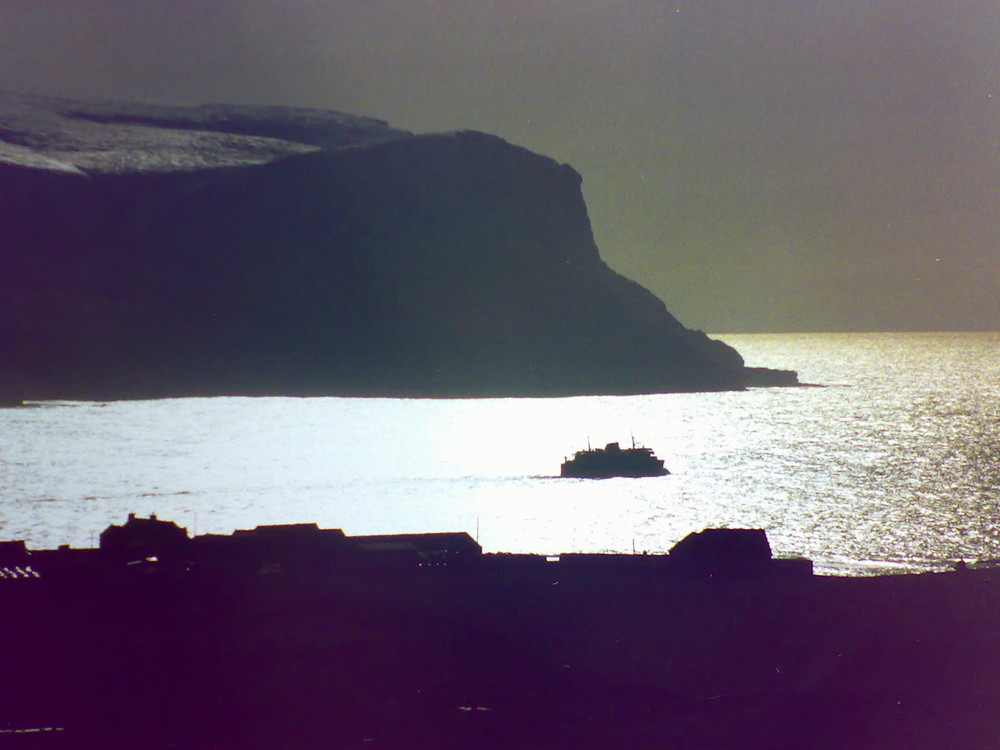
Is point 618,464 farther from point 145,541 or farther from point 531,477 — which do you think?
point 145,541

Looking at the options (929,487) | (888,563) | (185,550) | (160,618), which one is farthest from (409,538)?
(929,487)

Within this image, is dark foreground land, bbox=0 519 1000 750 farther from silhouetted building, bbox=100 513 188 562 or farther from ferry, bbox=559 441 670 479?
ferry, bbox=559 441 670 479

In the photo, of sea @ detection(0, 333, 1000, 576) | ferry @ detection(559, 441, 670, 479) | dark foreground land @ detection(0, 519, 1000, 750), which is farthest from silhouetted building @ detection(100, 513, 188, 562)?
ferry @ detection(559, 441, 670, 479)

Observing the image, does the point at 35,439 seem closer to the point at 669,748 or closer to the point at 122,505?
the point at 122,505

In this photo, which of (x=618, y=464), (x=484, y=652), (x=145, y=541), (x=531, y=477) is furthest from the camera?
(x=531, y=477)

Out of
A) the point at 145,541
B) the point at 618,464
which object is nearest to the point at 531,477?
the point at 618,464

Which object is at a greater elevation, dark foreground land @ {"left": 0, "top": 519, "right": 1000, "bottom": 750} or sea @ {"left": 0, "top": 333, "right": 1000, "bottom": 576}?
sea @ {"left": 0, "top": 333, "right": 1000, "bottom": 576}

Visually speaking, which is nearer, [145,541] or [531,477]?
[145,541]
